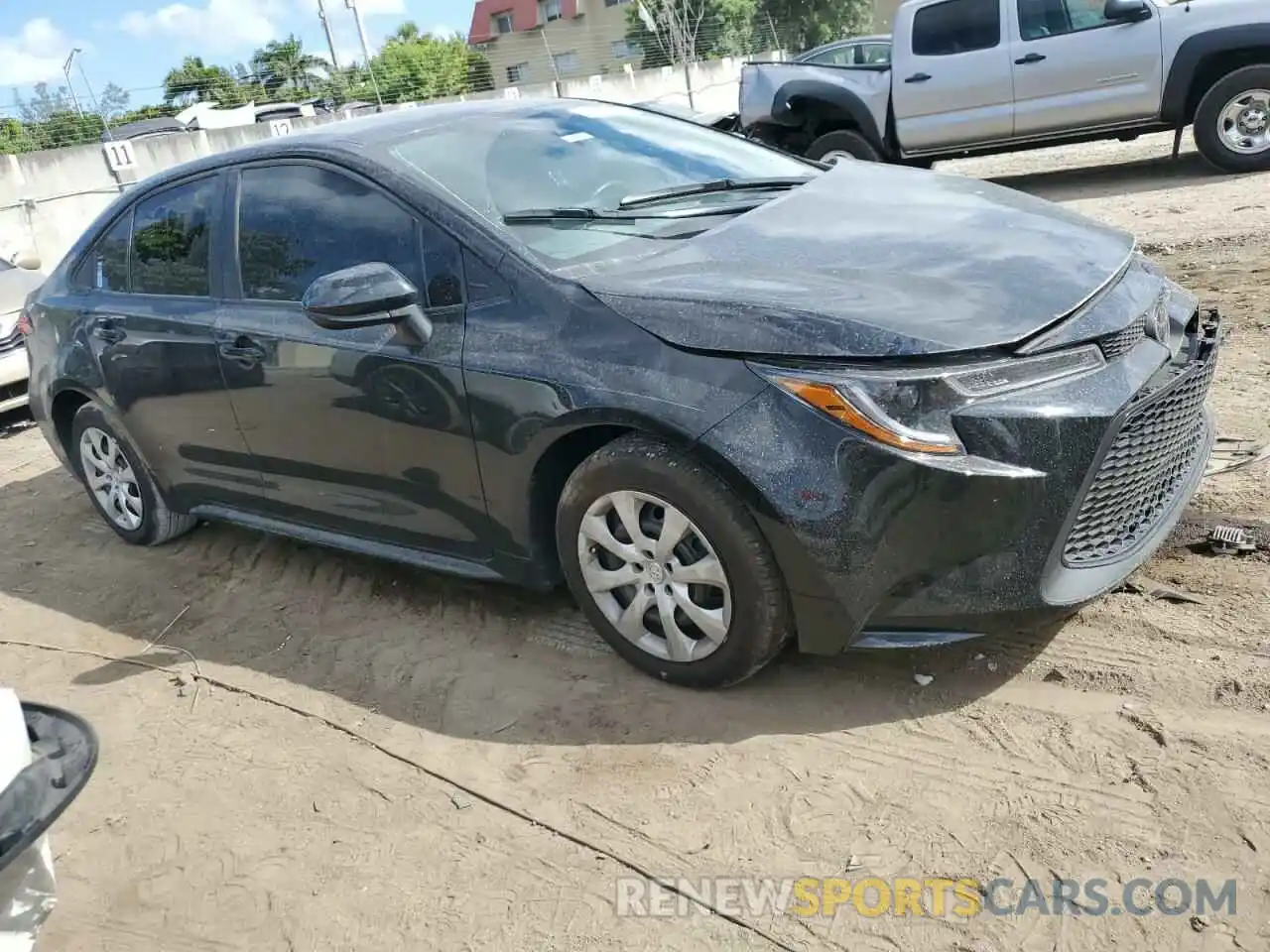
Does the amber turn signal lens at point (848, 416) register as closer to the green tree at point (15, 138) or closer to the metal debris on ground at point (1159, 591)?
the metal debris on ground at point (1159, 591)

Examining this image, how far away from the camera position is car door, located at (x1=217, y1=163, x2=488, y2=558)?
3373mm

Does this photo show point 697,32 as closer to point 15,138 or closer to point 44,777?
point 15,138

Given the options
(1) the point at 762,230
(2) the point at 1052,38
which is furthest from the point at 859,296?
(2) the point at 1052,38

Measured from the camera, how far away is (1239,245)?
6.87 m

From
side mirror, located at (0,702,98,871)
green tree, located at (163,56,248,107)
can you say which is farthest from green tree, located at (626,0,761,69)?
side mirror, located at (0,702,98,871)

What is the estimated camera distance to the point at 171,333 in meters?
4.25

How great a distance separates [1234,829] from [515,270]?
2313 millimetres

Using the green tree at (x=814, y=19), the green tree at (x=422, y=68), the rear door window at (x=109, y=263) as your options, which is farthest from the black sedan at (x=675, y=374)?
the green tree at (x=814, y=19)

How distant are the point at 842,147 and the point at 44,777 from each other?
10.1 metres

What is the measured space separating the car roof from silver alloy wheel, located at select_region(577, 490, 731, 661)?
1550 millimetres

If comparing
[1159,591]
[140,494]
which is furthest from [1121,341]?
[140,494]

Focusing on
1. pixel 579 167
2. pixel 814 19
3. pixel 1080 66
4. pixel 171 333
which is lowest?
pixel 171 333

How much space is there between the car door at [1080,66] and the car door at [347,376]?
783cm

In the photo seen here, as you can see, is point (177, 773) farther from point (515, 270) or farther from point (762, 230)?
point (762, 230)
